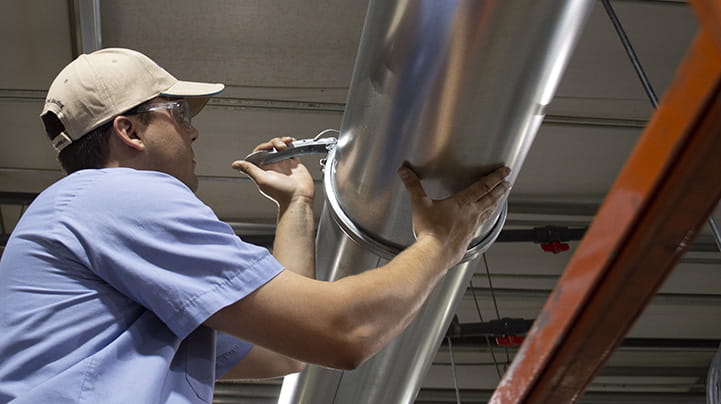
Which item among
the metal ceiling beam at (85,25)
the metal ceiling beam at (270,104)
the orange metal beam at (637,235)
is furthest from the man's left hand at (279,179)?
the metal ceiling beam at (270,104)

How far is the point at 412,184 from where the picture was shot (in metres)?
1.05

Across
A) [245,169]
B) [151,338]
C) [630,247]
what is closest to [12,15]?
[245,169]

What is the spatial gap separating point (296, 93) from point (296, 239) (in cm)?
137

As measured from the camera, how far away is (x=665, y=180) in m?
0.51

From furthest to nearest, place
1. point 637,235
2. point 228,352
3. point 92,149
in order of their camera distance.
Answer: point 228,352 < point 92,149 < point 637,235

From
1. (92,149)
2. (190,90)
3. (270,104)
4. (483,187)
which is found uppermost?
(270,104)

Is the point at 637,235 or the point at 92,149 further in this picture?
the point at 92,149

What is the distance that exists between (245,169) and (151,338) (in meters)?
0.44

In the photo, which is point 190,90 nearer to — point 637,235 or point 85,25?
point 637,235

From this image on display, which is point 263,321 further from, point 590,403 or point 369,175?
point 590,403

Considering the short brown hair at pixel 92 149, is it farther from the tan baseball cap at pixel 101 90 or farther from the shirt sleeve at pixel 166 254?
the shirt sleeve at pixel 166 254

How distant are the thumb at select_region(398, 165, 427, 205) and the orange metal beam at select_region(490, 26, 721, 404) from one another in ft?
1.26

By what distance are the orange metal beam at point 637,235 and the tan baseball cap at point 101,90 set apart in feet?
2.55

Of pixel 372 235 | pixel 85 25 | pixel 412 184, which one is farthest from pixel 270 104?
pixel 412 184
